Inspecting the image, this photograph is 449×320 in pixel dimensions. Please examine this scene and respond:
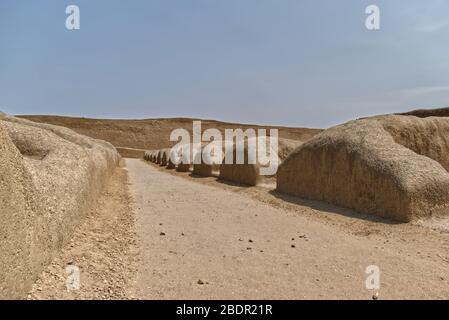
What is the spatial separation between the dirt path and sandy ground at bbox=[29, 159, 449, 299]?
1cm

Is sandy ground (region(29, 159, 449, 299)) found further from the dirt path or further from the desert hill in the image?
the desert hill

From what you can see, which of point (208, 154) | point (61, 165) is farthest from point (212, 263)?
point (208, 154)

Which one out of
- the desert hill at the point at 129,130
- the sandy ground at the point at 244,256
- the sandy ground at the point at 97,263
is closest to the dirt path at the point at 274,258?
the sandy ground at the point at 244,256

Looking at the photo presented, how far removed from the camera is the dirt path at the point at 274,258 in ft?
12.1

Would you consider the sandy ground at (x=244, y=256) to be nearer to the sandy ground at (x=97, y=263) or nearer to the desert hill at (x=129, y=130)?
the sandy ground at (x=97, y=263)

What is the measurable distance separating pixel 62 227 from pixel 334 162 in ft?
22.1

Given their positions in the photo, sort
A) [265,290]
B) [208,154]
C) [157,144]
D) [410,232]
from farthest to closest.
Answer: [157,144] → [208,154] → [410,232] → [265,290]

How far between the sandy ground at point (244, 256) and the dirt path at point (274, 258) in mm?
12

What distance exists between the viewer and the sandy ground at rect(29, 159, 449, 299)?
365 centimetres

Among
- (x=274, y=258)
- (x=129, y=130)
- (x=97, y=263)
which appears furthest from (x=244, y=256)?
(x=129, y=130)

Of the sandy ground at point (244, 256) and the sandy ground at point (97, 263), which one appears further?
the sandy ground at point (244, 256)

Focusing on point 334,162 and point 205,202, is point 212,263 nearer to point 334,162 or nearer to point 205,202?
point 205,202

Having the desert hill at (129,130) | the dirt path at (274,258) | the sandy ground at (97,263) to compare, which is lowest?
the dirt path at (274,258)

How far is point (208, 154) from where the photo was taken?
1747 cm
